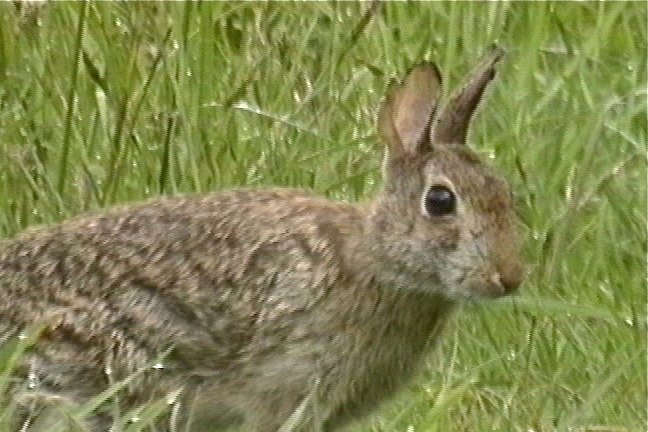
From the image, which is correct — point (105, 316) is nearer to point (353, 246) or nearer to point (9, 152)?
point (353, 246)

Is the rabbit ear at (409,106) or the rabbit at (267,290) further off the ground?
the rabbit ear at (409,106)

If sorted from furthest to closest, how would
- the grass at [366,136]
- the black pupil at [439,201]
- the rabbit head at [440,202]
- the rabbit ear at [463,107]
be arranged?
the grass at [366,136]
the rabbit ear at [463,107]
the black pupil at [439,201]
the rabbit head at [440,202]

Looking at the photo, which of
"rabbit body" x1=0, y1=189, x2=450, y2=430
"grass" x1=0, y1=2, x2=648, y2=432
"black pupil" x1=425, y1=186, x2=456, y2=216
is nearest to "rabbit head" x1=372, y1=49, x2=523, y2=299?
"black pupil" x1=425, y1=186, x2=456, y2=216

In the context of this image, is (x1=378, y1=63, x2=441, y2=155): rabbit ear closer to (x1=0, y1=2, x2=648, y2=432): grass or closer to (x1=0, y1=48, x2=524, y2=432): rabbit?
(x1=0, y1=48, x2=524, y2=432): rabbit

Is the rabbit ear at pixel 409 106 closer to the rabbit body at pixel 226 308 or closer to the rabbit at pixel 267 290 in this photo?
the rabbit at pixel 267 290

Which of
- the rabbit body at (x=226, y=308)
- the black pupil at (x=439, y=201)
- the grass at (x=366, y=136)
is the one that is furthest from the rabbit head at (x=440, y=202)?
the grass at (x=366, y=136)

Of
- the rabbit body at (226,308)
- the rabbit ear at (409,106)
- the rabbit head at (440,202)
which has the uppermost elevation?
the rabbit ear at (409,106)

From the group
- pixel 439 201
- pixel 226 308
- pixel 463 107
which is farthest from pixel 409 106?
pixel 226 308

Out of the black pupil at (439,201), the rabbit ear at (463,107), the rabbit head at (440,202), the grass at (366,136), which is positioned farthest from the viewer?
the grass at (366,136)
